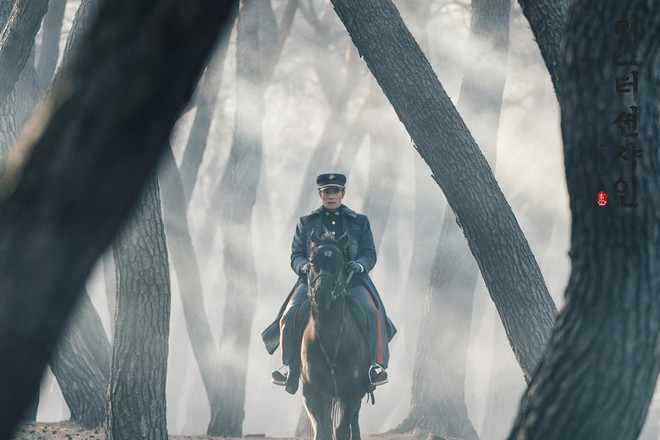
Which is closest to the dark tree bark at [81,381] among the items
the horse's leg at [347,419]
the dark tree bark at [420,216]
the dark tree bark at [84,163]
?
the horse's leg at [347,419]

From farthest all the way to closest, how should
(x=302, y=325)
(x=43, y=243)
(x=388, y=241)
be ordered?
(x=388, y=241) → (x=302, y=325) → (x=43, y=243)

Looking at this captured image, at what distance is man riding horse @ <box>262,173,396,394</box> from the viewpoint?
934 cm

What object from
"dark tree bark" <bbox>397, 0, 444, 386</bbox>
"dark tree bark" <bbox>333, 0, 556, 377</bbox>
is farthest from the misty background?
"dark tree bark" <bbox>333, 0, 556, 377</bbox>

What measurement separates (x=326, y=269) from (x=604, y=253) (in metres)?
4.06

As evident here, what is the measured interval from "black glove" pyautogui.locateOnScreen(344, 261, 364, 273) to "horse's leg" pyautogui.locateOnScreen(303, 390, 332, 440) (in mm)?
1303

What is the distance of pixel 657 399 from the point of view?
80.3 ft

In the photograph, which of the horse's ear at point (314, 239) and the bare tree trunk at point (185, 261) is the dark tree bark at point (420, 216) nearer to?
the bare tree trunk at point (185, 261)

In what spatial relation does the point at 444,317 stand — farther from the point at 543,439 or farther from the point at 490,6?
the point at 543,439

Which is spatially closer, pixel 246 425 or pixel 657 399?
pixel 657 399

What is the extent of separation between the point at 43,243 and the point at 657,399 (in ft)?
80.0

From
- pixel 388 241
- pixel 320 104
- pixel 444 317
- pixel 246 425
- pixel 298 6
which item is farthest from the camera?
pixel 246 425

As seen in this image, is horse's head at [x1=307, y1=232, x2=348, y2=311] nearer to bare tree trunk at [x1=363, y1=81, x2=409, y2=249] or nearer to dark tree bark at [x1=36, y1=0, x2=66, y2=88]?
dark tree bark at [x1=36, y1=0, x2=66, y2=88]

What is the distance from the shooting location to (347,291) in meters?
9.32

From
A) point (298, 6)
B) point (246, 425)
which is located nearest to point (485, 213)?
point (298, 6)
